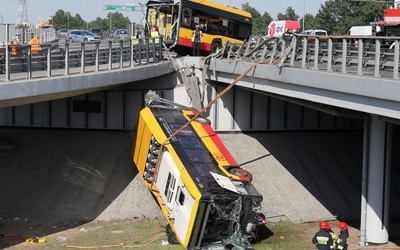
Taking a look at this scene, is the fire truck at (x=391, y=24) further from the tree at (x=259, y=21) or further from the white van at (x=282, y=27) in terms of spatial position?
the tree at (x=259, y=21)

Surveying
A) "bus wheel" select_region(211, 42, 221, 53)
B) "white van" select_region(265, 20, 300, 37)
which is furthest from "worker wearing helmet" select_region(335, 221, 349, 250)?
"white van" select_region(265, 20, 300, 37)

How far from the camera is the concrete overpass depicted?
16.2 metres

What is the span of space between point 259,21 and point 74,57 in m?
71.1

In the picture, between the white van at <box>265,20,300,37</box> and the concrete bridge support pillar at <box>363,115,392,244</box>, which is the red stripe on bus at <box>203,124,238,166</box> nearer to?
the concrete bridge support pillar at <box>363,115,392,244</box>

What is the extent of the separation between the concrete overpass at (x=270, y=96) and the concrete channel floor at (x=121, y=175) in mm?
763

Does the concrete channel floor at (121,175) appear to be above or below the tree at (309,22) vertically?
below

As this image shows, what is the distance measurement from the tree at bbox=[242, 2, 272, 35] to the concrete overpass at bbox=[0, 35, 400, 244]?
5837cm

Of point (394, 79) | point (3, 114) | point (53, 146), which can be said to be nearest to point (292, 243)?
point (394, 79)

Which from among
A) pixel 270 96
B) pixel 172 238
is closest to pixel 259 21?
pixel 270 96

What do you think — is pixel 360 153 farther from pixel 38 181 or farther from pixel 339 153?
pixel 38 181

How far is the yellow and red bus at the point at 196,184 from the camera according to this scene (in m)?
16.5

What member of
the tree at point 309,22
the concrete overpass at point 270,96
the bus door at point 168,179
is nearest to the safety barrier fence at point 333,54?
the concrete overpass at point 270,96

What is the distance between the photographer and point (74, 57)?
20.2 meters

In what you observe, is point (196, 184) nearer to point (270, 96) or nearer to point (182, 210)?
point (182, 210)
